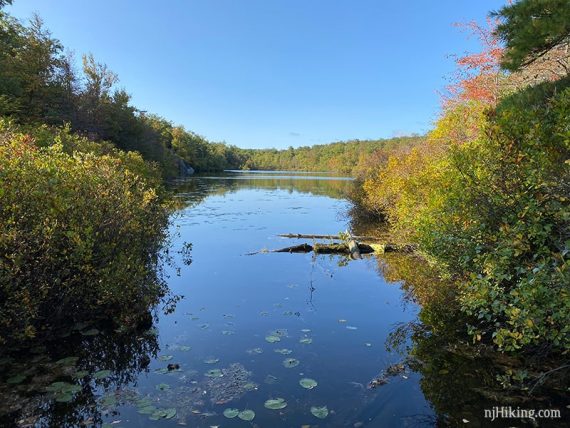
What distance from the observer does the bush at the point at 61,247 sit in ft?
17.4

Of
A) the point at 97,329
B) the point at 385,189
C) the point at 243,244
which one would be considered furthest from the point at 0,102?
the point at 385,189

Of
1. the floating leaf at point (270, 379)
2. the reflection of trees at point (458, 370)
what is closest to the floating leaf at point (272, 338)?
the floating leaf at point (270, 379)

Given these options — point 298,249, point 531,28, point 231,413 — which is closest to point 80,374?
point 231,413

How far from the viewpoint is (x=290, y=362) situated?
19.8 feet

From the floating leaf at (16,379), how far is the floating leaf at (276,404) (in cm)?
326

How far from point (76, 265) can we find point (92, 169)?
130 inches

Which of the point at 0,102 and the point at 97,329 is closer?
the point at 97,329

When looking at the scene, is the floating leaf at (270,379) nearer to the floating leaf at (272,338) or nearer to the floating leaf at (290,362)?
the floating leaf at (290,362)

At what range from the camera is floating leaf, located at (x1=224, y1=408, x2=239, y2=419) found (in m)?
4.54

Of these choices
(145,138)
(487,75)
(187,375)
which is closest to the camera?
(187,375)

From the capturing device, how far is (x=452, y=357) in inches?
242

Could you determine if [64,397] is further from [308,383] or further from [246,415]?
[308,383]

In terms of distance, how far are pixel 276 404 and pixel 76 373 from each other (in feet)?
9.55

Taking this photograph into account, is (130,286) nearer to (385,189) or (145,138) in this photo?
(385,189)
